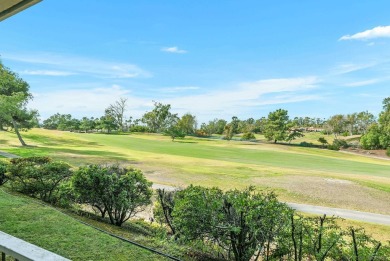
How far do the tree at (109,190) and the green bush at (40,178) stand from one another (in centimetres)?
97

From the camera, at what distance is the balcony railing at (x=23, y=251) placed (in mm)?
845

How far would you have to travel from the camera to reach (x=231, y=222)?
3424 mm

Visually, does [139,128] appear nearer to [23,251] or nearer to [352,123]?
[352,123]

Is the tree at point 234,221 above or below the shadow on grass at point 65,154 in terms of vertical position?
above

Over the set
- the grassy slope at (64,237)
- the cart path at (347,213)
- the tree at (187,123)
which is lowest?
the cart path at (347,213)

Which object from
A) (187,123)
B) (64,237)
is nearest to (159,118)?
(187,123)

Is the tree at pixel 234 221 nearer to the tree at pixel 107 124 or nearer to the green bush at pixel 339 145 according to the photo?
the green bush at pixel 339 145

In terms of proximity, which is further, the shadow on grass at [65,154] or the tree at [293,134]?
the tree at [293,134]

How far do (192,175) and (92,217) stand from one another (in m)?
8.62

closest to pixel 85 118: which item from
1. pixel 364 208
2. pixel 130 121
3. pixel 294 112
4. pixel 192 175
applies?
pixel 130 121

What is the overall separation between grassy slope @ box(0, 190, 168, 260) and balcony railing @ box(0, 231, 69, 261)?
206 cm

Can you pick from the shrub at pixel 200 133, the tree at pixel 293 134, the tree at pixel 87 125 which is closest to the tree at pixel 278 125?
Result: the tree at pixel 293 134

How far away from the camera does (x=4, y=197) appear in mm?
5020

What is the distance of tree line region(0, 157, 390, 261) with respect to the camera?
3062 mm
